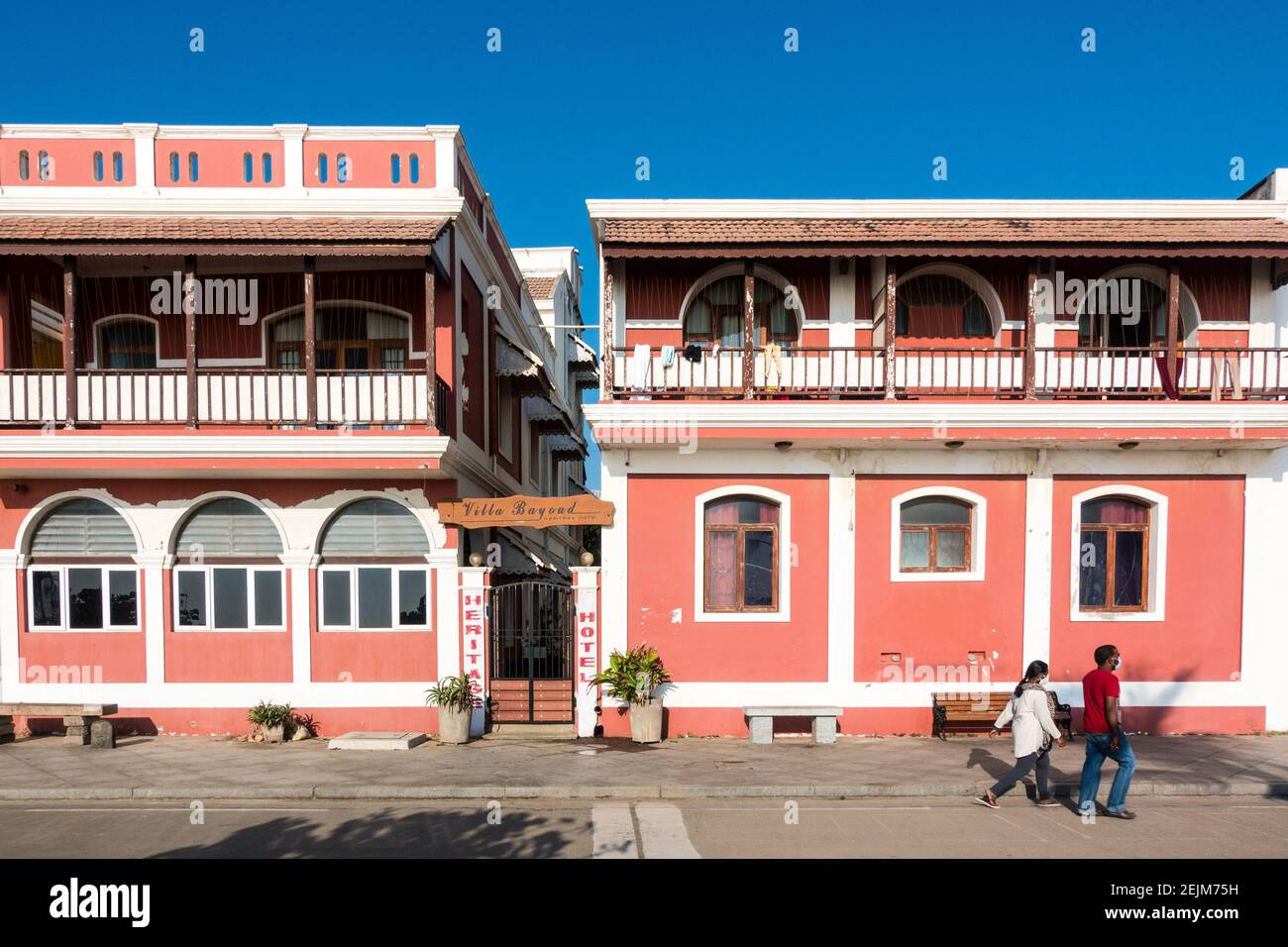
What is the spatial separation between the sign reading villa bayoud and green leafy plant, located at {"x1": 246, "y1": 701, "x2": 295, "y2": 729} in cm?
369

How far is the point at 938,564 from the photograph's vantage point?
37.3 feet

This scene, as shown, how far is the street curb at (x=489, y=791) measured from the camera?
8484mm

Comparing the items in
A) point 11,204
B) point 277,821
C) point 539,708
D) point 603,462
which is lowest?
point 277,821

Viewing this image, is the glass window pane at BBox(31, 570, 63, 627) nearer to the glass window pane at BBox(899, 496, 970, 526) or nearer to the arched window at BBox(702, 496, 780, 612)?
the arched window at BBox(702, 496, 780, 612)

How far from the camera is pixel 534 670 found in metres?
11.9

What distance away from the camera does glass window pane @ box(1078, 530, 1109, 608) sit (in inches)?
448

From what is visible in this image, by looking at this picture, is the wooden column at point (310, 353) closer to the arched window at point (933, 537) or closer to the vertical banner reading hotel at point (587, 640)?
the vertical banner reading hotel at point (587, 640)

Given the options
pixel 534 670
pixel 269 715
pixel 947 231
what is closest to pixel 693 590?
pixel 534 670

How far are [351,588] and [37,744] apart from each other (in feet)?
Answer: 16.1

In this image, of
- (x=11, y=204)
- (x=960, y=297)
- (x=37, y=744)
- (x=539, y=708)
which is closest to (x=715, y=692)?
(x=539, y=708)

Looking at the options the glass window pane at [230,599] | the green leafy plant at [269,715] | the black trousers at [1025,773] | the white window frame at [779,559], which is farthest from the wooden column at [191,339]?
the black trousers at [1025,773]

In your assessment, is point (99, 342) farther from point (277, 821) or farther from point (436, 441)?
point (277, 821)

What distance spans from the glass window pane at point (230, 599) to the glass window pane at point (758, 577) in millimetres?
7760

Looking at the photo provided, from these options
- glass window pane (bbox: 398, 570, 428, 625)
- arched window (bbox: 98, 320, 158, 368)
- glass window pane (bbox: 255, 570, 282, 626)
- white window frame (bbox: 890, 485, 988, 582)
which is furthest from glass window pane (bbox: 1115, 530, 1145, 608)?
arched window (bbox: 98, 320, 158, 368)
